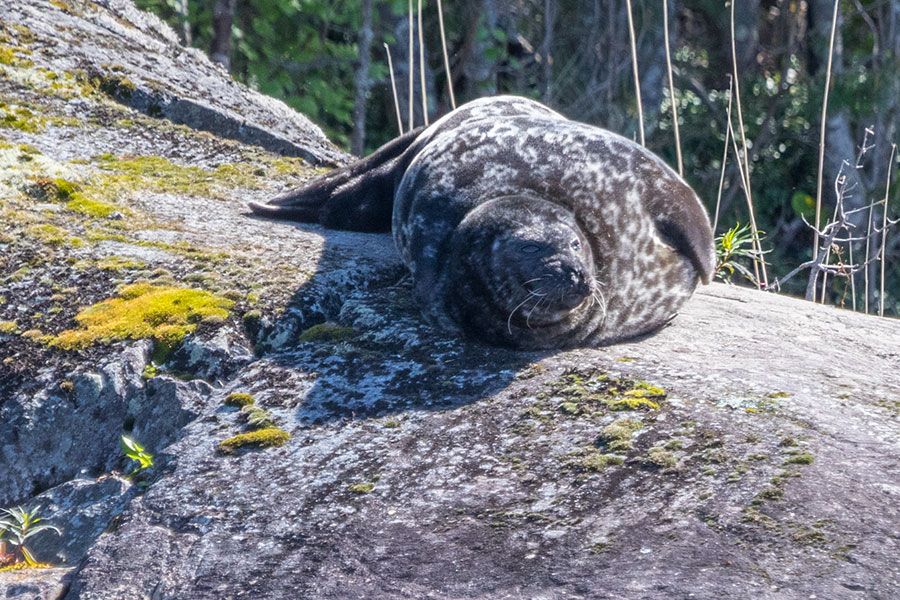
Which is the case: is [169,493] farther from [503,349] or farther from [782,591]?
[782,591]

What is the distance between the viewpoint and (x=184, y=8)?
11430mm

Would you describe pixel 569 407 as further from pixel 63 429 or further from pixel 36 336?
pixel 36 336

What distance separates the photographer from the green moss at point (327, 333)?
3424mm

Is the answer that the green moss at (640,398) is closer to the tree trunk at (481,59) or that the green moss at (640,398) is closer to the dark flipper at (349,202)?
the dark flipper at (349,202)

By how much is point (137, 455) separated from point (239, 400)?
0.35 meters

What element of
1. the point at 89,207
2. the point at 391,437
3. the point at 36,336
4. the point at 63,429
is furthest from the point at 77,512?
the point at 89,207

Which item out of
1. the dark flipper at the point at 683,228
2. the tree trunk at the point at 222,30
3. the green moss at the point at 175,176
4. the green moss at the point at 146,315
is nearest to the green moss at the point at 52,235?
the green moss at the point at 146,315

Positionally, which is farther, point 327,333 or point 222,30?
point 222,30

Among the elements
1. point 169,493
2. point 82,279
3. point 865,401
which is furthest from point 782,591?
point 82,279

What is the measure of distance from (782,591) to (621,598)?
1.07ft

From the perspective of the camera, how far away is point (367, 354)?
329cm

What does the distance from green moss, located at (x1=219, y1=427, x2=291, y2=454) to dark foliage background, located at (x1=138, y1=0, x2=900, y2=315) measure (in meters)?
8.14

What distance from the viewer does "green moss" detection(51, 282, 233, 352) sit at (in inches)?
130

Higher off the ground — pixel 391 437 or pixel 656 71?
pixel 656 71
